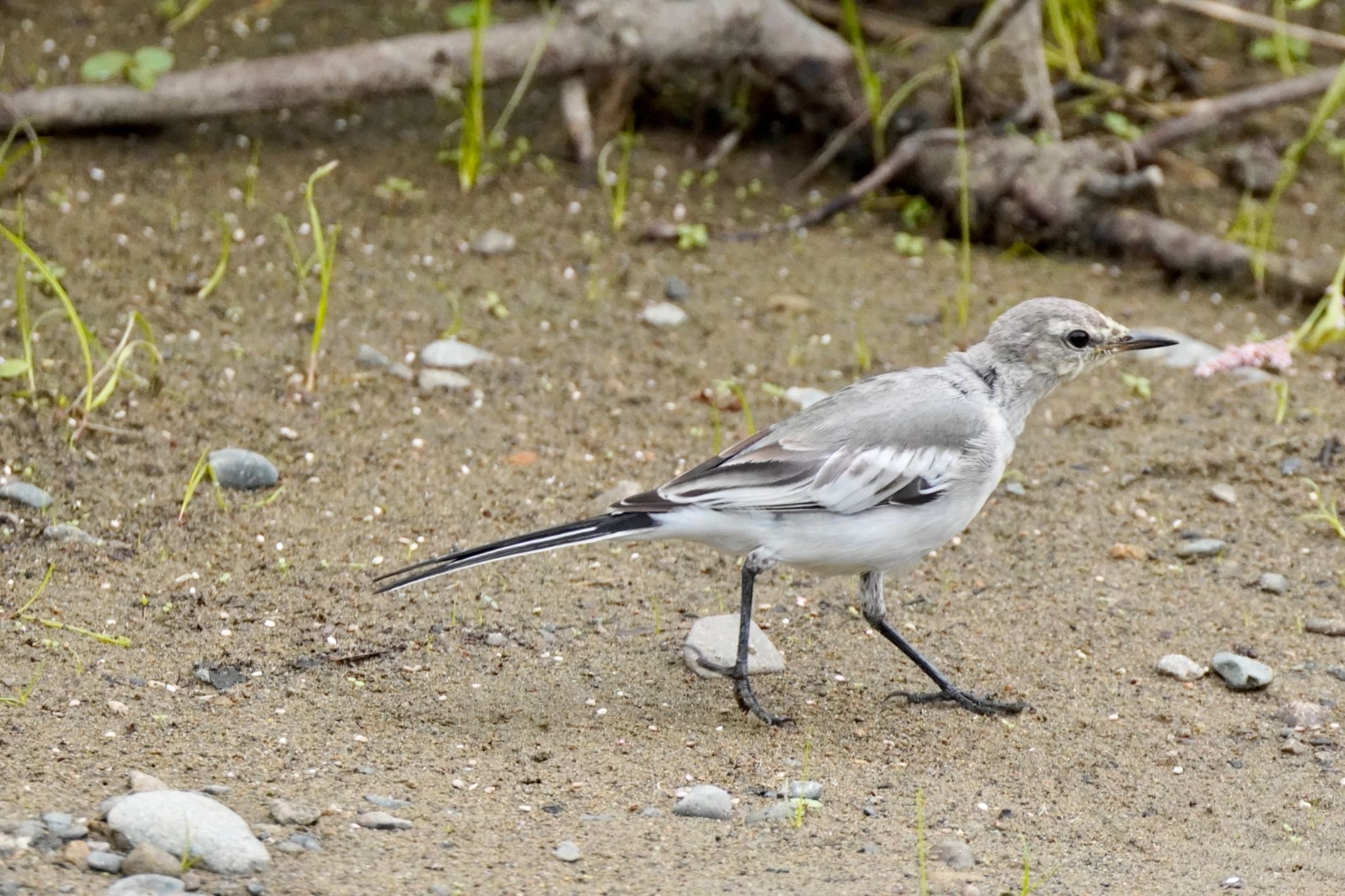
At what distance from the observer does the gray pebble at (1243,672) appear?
5.11 m

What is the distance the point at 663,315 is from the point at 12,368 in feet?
9.30

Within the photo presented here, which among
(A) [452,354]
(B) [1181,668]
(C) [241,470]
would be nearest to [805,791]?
(B) [1181,668]

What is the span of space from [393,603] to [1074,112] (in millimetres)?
5423

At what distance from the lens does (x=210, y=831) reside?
3.67 metres

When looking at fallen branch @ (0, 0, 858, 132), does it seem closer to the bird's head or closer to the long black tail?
the bird's head

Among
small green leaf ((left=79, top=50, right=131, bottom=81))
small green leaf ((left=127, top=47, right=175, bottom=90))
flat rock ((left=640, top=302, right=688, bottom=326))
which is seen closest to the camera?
flat rock ((left=640, top=302, right=688, bottom=326))

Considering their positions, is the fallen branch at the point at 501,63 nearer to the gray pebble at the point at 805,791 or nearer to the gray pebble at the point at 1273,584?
the gray pebble at the point at 1273,584

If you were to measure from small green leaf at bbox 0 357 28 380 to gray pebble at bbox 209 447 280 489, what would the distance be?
0.80 metres

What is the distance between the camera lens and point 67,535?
211 inches

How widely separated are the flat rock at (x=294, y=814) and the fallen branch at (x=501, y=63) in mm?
4868

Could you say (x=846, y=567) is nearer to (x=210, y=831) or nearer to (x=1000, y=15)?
(x=210, y=831)

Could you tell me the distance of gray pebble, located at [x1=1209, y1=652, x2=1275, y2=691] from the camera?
5113 millimetres

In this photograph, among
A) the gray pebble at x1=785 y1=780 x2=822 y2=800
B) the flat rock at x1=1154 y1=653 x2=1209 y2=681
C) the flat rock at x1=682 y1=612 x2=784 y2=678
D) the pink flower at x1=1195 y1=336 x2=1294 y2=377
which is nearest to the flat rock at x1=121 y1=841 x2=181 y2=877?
the gray pebble at x1=785 y1=780 x2=822 y2=800

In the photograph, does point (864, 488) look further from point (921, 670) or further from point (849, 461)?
point (921, 670)
